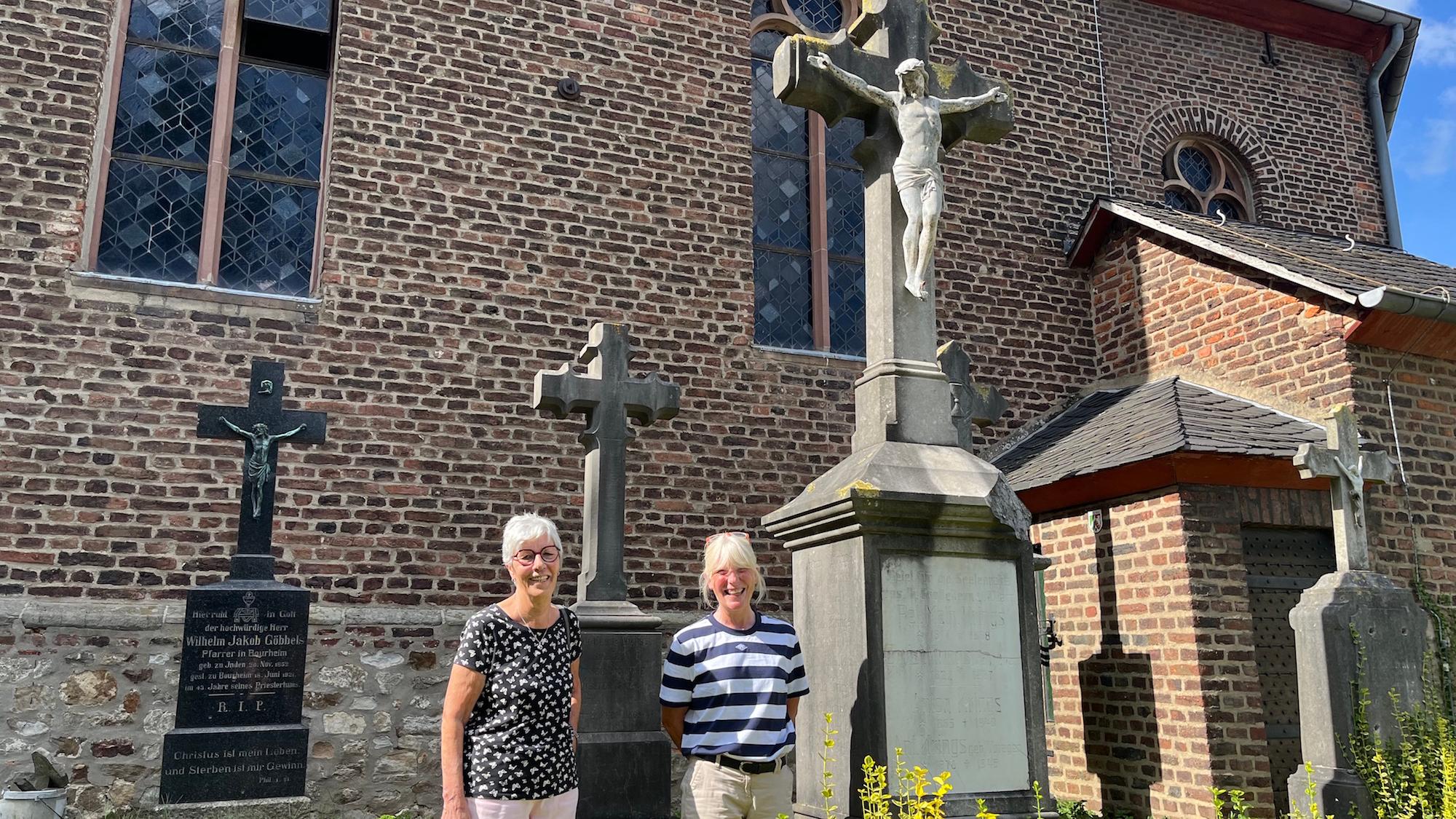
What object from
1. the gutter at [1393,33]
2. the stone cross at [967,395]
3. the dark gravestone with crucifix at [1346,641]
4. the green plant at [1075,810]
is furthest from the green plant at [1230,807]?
the gutter at [1393,33]

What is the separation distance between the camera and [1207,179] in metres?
11.3

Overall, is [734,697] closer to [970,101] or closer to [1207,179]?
[970,101]

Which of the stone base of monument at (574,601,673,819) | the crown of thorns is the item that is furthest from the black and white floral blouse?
the crown of thorns

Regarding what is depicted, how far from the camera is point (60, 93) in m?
7.27

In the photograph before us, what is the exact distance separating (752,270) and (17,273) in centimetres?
511

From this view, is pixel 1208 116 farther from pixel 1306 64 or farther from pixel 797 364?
pixel 797 364

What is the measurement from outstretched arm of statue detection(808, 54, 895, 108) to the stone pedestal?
3.73m

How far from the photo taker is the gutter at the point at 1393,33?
11.4m

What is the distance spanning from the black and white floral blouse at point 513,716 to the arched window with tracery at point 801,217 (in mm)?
5886

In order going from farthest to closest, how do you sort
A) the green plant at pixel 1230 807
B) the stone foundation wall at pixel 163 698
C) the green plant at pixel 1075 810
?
the green plant at pixel 1075 810
the stone foundation wall at pixel 163 698
the green plant at pixel 1230 807

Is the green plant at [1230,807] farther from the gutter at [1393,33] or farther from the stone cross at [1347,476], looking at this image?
the gutter at [1393,33]

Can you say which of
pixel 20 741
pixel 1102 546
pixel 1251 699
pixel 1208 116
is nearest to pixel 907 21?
pixel 1102 546

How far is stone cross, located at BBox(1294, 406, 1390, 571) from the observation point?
623 centimetres

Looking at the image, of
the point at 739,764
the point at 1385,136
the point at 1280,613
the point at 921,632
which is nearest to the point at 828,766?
the point at 921,632
